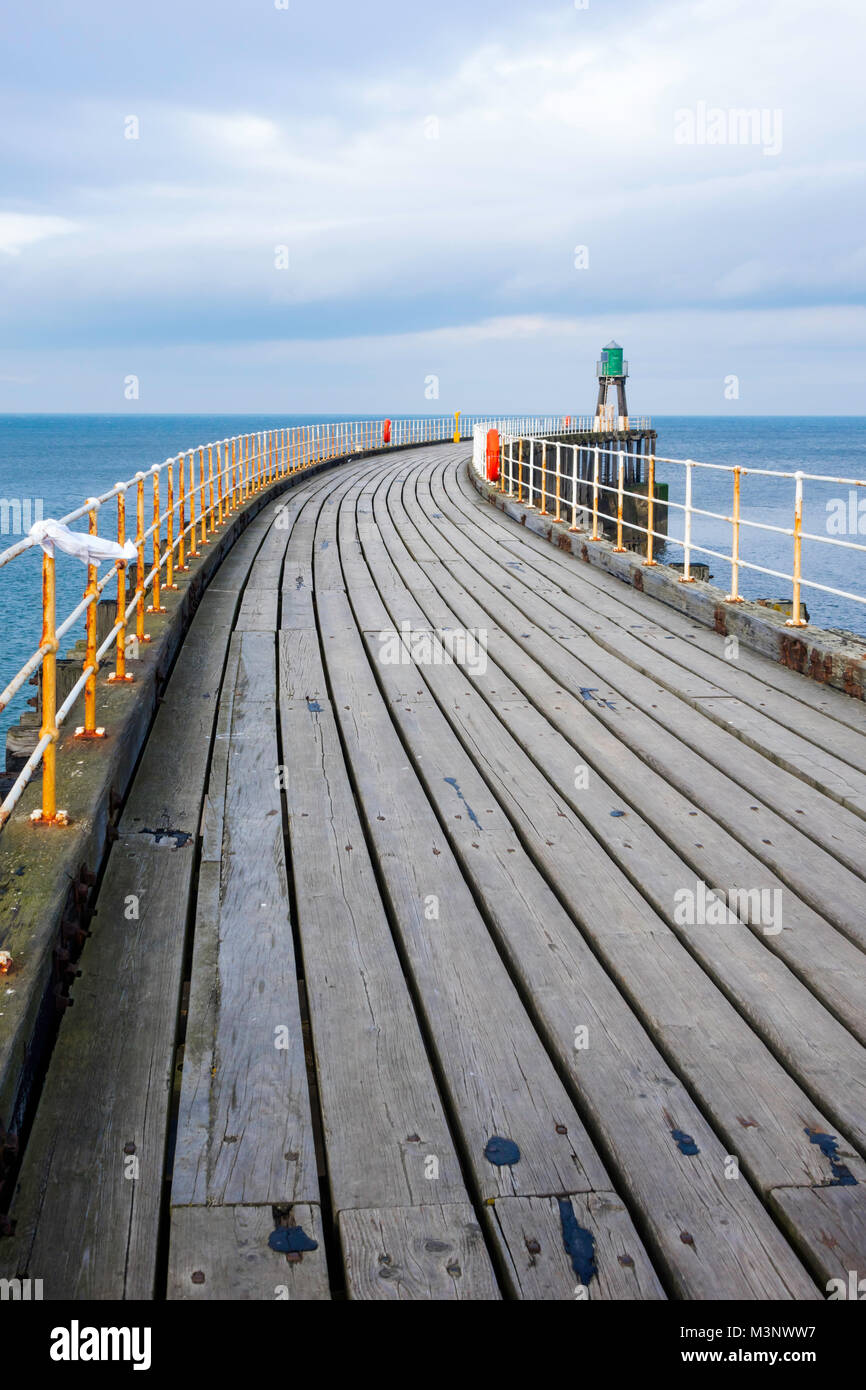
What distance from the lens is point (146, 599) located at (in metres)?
7.23

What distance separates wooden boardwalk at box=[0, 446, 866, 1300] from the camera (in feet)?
7.05

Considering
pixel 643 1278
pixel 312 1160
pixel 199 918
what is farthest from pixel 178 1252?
pixel 199 918

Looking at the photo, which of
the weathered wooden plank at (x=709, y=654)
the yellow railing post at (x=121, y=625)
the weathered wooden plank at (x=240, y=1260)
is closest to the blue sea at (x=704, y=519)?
the weathered wooden plank at (x=709, y=654)

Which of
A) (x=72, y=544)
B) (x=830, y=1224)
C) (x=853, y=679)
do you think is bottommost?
(x=830, y=1224)

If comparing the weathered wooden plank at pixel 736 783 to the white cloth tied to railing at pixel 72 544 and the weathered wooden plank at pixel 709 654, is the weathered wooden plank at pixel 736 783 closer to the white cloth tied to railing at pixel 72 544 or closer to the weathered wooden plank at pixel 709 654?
the weathered wooden plank at pixel 709 654

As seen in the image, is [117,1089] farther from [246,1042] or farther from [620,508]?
[620,508]

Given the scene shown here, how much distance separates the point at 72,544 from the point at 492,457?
15867 millimetres

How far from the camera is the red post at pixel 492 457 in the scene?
19000mm

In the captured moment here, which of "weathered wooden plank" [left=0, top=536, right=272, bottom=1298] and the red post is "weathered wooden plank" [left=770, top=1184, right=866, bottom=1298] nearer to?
"weathered wooden plank" [left=0, top=536, right=272, bottom=1298]

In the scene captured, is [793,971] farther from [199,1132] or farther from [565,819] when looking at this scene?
[199,1132]

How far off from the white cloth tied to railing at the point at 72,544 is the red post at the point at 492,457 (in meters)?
15.1

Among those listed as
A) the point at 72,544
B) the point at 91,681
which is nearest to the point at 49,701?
the point at 72,544

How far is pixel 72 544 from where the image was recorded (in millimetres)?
3656

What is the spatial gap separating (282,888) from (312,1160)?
1.29 metres
